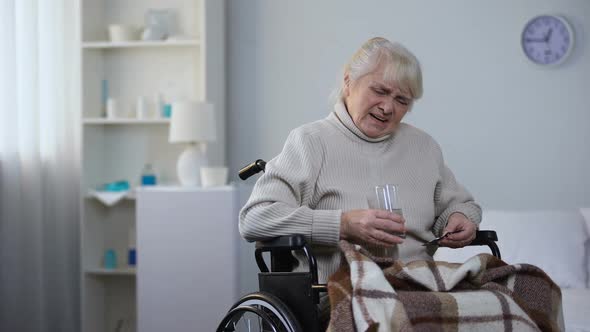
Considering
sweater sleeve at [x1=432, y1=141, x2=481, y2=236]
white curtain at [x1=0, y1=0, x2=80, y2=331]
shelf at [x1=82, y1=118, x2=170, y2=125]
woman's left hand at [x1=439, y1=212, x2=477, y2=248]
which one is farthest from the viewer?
shelf at [x1=82, y1=118, x2=170, y2=125]

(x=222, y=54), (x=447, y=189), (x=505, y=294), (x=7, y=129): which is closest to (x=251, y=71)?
(x=222, y=54)

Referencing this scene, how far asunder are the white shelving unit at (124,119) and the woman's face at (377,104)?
1951 mm

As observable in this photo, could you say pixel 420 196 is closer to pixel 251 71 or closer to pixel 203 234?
pixel 203 234

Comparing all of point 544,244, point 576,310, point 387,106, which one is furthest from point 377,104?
point 544,244

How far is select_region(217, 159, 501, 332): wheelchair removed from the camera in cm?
182

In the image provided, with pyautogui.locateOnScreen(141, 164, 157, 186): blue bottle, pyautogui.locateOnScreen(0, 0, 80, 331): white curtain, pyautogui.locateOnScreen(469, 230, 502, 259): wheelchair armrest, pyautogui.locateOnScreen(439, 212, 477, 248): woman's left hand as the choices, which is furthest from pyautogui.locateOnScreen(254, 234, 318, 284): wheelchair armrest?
pyautogui.locateOnScreen(141, 164, 157, 186): blue bottle

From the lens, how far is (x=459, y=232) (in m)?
2.07

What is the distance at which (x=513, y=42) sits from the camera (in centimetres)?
402

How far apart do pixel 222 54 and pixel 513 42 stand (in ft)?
4.70

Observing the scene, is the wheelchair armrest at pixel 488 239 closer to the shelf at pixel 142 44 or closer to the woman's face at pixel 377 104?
the woman's face at pixel 377 104

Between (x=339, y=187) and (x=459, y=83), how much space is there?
2.18 meters

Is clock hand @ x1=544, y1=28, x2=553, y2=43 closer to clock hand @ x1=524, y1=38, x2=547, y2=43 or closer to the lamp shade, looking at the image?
clock hand @ x1=524, y1=38, x2=547, y2=43

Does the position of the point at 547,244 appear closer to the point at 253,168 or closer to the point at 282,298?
the point at 253,168

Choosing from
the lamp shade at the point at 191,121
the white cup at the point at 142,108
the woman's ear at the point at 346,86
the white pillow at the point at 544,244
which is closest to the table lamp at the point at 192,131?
the lamp shade at the point at 191,121
